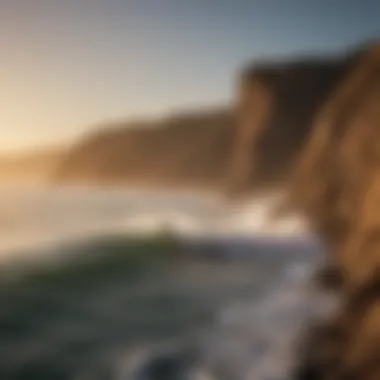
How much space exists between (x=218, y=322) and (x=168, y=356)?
0.48ft

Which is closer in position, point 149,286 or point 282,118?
point 149,286

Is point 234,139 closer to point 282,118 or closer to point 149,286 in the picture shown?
point 282,118

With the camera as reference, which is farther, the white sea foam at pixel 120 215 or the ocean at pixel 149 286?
the white sea foam at pixel 120 215

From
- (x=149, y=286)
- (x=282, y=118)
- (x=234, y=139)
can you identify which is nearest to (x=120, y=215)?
(x=149, y=286)

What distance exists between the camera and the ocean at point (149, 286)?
5.14 feet

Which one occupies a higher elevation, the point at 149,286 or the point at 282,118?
the point at 282,118

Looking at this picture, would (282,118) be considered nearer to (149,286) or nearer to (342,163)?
(342,163)

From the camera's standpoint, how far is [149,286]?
167cm

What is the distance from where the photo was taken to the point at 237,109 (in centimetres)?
177

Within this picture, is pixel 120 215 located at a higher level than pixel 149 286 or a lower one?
higher

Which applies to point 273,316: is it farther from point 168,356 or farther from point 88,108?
point 88,108

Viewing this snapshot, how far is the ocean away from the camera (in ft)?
5.14

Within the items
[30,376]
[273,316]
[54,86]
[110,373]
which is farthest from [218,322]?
[54,86]

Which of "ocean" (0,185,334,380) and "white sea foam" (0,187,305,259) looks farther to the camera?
"white sea foam" (0,187,305,259)
